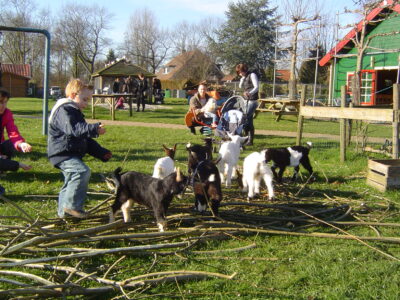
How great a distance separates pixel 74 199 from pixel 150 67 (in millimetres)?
68388

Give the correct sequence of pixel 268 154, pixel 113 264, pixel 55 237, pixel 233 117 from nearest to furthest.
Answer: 1. pixel 113 264
2. pixel 55 237
3. pixel 268 154
4. pixel 233 117

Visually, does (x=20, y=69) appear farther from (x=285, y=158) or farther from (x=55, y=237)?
(x=55, y=237)

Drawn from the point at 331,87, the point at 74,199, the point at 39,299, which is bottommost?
the point at 39,299

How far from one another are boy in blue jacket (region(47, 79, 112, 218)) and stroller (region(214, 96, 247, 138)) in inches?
183

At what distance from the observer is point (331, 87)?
2911 cm

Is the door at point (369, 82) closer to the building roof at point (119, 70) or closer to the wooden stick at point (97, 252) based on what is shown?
the building roof at point (119, 70)

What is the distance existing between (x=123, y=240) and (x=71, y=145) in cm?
148

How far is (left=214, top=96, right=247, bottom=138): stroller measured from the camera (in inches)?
410

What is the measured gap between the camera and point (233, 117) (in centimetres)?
1054

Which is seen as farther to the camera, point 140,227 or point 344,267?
point 140,227

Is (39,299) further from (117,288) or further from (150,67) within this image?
(150,67)

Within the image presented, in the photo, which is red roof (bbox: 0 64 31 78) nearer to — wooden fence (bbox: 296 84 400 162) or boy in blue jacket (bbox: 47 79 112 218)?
wooden fence (bbox: 296 84 400 162)

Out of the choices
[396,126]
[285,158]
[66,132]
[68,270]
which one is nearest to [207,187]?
[66,132]

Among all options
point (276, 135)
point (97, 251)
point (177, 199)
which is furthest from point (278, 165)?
point (276, 135)
